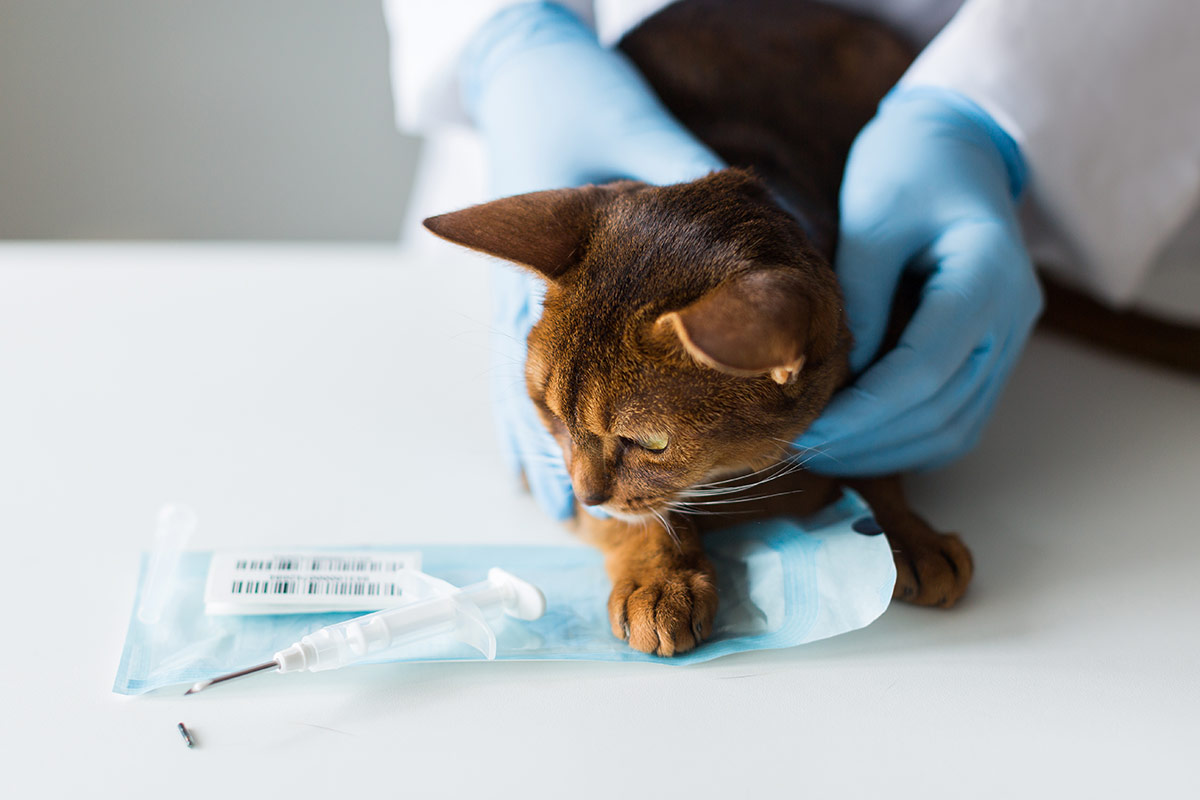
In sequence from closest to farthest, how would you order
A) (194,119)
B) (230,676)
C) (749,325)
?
(749,325) < (230,676) < (194,119)

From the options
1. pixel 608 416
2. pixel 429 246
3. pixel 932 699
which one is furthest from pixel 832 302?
pixel 429 246

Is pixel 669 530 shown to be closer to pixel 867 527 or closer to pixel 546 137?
pixel 867 527

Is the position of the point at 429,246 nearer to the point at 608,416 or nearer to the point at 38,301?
the point at 38,301

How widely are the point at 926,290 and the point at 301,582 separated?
2.22 feet

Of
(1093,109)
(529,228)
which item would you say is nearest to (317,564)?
(529,228)

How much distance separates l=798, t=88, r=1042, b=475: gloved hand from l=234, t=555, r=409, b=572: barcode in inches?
16.3

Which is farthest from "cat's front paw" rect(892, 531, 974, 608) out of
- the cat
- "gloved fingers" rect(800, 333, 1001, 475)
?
"gloved fingers" rect(800, 333, 1001, 475)

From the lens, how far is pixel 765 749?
0.75m

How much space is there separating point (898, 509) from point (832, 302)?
263 mm

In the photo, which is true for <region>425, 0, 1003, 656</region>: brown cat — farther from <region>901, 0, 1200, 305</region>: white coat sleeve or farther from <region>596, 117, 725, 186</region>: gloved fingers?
<region>901, 0, 1200, 305</region>: white coat sleeve

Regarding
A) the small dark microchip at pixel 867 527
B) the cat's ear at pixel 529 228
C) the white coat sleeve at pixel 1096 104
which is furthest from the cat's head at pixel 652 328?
the white coat sleeve at pixel 1096 104

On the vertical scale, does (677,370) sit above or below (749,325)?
below

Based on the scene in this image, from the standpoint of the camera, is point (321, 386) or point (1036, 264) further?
point (1036, 264)

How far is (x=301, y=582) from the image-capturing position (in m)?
0.88
